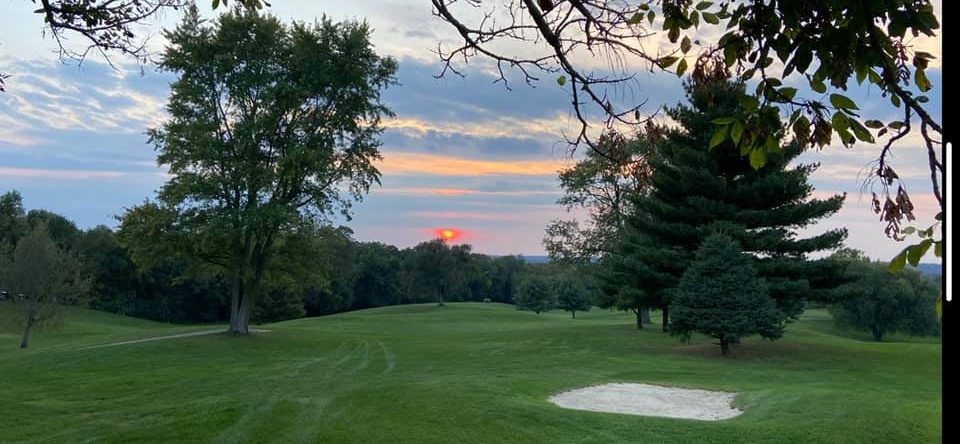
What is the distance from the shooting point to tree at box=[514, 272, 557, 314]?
→ 222 feet

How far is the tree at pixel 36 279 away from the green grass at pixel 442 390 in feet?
25.2

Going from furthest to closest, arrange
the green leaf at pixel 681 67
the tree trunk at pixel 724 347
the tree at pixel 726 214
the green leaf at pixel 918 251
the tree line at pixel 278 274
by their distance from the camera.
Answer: the tree line at pixel 278 274 → the tree at pixel 726 214 → the tree trunk at pixel 724 347 → the green leaf at pixel 681 67 → the green leaf at pixel 918 251

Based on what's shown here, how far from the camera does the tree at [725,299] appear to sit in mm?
19797

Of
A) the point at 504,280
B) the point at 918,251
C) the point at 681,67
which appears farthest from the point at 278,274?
the point at 504,280

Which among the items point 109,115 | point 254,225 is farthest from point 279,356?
point 109,115

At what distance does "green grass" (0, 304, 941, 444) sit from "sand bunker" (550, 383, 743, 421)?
0.43 m

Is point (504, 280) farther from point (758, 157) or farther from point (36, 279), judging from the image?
point (758, 157)

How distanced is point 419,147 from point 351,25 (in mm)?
7765

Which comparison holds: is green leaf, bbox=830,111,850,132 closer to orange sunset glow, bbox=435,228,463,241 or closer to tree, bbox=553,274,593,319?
orange sunset glow, bbox=435,228,463,241

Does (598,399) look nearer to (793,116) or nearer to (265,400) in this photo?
(265,400)

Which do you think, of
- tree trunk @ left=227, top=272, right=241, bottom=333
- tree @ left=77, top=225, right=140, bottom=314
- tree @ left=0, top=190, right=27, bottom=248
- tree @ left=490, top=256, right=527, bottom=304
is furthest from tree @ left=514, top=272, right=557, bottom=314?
tree @ left=0, top=190, right=27, bottom=248

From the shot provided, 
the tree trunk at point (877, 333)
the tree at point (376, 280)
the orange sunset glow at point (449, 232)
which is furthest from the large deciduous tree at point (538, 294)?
the tree trunk at point (877, 333)

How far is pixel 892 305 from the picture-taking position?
4516 centimetres
